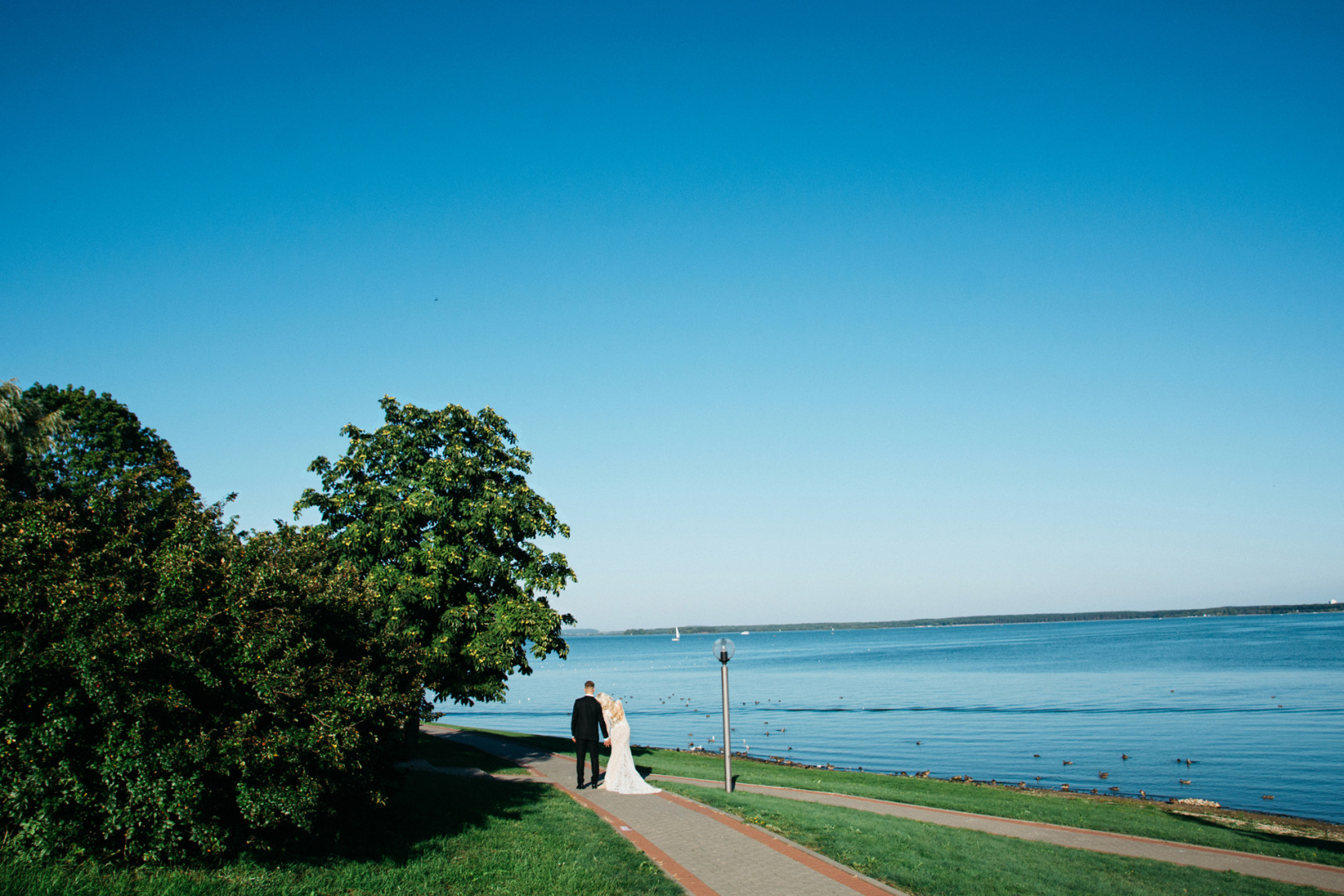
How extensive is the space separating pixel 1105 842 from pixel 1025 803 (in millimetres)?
5161

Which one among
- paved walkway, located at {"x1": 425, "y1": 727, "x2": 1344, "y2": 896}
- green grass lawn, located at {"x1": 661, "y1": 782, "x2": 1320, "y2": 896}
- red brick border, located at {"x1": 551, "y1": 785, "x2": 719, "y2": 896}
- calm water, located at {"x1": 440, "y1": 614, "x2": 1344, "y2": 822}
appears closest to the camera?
red brick border, located at {"x1": 551, "y1": 785, "x2": 719, "y2": 896}

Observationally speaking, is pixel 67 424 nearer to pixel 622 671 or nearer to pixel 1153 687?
pixel 1153 687

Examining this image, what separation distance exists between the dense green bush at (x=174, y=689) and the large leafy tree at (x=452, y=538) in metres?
7.61

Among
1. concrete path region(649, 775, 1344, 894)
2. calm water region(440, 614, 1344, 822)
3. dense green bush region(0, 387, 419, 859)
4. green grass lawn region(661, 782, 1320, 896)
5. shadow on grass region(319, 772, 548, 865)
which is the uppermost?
dense green bush region(0, 387, 419, 859)

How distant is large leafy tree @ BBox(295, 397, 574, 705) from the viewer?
16953mm

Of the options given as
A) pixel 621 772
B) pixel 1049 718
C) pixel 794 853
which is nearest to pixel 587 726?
pixel 621 772

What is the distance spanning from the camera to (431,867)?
809cm

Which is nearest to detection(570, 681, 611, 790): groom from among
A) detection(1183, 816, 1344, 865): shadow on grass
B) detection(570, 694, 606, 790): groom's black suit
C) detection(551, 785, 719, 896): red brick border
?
detection(570, 694, 606, 790): groom's black suit

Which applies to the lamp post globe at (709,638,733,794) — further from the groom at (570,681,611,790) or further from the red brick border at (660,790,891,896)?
the groom at (570,681,611,790)

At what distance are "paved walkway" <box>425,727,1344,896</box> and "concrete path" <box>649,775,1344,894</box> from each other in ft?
0.07

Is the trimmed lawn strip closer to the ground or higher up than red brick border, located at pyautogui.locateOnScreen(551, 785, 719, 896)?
higher up

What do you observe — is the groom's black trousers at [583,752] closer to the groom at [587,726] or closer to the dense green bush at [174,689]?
the groom at [587,726]

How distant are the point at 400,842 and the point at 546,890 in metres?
2.08

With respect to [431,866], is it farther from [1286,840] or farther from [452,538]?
[1286,840]
